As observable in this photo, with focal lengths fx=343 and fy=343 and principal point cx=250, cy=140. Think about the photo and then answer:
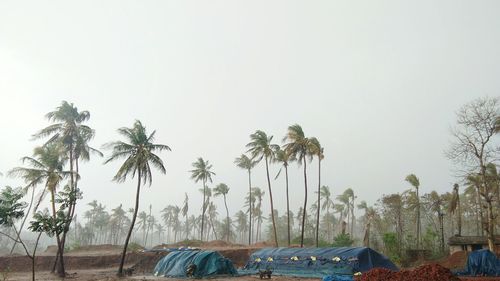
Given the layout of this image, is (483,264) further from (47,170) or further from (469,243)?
(47,170)

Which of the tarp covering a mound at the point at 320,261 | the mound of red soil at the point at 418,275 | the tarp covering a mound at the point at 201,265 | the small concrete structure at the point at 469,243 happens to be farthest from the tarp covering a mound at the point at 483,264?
the tarp covering a mound at the point at 201,265

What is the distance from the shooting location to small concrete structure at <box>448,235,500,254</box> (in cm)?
3184

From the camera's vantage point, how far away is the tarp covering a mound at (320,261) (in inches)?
974

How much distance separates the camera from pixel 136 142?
31594mm

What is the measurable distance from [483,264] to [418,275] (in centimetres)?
1364

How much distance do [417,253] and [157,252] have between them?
29721mm

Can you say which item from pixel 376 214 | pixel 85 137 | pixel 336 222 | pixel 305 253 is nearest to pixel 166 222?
pixel 336 222

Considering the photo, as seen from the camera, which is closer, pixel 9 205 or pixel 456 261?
pixel 9 205

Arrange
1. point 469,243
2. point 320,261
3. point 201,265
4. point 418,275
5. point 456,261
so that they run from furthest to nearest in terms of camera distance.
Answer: point 469,243
point 456,261
point 201,265
point 320,261
point 418,275

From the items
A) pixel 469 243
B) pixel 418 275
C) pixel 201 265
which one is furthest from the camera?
pixel 469 243

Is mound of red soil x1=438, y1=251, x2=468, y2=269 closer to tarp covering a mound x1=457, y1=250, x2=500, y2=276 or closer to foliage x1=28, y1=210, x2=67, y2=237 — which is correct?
tarp covering a mound x1=457, y1=250, x2=500, y2=276

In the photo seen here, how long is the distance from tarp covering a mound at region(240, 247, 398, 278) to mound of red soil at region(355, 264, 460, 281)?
30.2 ft

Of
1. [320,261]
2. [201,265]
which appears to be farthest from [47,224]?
[320,261]

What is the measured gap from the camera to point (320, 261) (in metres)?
26.4
